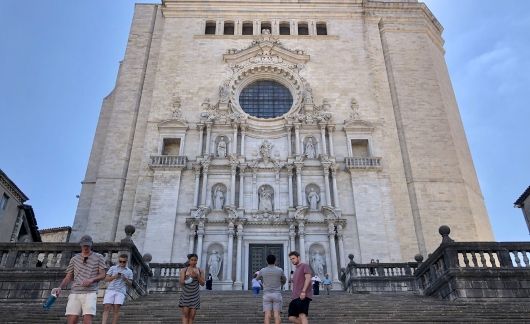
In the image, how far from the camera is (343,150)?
24.1 metres

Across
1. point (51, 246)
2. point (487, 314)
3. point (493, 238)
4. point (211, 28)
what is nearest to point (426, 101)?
point (493, 238)

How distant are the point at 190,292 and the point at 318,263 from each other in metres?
14.0

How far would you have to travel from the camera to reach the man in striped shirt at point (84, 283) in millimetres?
6594

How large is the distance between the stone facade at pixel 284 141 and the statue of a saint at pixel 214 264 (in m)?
0.20

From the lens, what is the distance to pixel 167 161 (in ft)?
75.8

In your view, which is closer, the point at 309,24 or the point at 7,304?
the point at 7,304

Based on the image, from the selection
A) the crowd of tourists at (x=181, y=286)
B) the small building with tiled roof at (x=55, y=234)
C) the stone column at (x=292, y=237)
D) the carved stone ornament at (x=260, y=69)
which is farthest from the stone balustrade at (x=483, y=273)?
the small building with tiled roof at (x=55, y=234)

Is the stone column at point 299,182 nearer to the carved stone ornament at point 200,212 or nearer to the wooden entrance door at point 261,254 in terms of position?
the wooden entrance door at point 261,254

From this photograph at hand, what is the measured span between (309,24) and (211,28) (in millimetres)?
6123

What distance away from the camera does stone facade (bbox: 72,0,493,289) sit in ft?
70.4

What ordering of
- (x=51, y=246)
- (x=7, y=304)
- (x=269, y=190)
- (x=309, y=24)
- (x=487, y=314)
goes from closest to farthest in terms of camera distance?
1. (x=487, y=314)
2. (x=7, y=304)
3. (x=51, y=246)
4. (x=269, y=190)
5. (x=309, y=24)

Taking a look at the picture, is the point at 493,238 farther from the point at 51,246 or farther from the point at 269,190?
the point at 51,246

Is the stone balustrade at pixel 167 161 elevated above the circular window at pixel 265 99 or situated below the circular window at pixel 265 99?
below

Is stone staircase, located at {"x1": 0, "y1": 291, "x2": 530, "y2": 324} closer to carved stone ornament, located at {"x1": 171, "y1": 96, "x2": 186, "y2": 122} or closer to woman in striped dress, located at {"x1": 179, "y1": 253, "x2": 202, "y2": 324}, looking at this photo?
woman in striped dress, located at {"x1": 179, "y1": 253, "x2": 202, "y2": 324}
